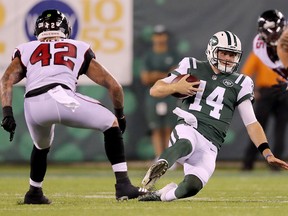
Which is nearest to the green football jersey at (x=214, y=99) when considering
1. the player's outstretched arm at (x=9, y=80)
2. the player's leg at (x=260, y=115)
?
the player's outstretched arm at (x=9, y=80)

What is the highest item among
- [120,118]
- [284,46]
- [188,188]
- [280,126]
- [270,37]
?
[284,46]

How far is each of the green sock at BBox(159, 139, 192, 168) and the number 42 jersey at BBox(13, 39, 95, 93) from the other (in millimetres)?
814

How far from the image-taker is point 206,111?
7.01m

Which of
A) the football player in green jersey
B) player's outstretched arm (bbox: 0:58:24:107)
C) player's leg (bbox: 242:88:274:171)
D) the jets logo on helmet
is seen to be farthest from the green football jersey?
player's leg (bbox: 242:88:274:171)

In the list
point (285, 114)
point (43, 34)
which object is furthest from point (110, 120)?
point (285, 114)

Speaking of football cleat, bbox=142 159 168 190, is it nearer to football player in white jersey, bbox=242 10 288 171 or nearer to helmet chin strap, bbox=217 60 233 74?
helmet chin strap, bbox=217 60 233 74

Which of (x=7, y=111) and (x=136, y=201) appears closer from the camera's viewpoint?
(x=7, y=111)

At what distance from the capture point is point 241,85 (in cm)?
709

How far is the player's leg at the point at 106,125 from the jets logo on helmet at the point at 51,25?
1.79 ft

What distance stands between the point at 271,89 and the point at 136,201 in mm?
3927

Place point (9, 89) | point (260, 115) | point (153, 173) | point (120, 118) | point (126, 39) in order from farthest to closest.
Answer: point (126, 39)
point (260, 115)
point (120, 118)
point (9, 89)
point (153, 173)

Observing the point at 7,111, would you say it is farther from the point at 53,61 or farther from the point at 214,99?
the point at 214,99

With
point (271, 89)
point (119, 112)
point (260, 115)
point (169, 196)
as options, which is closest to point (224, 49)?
point (119, 112)

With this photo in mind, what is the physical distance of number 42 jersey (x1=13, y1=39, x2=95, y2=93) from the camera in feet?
22.2
